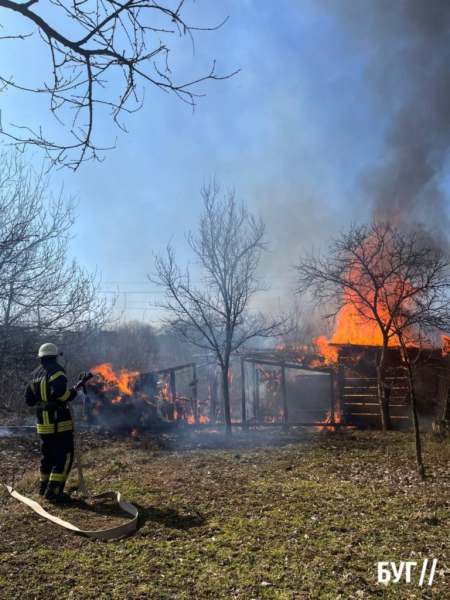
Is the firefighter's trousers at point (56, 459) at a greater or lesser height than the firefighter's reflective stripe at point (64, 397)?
lesser

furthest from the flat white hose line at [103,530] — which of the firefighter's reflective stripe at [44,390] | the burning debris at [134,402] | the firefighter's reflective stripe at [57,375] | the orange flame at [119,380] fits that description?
the orange flame at [119,380]

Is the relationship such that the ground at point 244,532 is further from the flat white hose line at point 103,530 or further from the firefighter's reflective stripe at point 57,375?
the firefighter's reflective stripe at point 57,375

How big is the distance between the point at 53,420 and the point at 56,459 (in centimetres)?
50

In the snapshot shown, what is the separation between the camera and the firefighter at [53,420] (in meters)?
5.68

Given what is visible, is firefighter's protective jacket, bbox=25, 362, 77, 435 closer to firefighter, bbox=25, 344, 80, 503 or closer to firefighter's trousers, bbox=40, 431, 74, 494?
firefighter, bbox=25, 344, 80, 503

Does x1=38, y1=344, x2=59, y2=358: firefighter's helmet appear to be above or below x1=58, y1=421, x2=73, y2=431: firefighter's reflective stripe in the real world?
above

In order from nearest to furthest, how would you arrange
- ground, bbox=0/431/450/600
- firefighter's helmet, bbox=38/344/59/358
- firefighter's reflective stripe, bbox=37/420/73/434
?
ground, bbox=0/431/450/600 → firefighter's reflective stripe, bbox=37/420/73/434 → firefighter's helmet, bbox=38/344/59/358

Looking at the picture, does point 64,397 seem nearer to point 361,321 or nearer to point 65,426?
point 65,426

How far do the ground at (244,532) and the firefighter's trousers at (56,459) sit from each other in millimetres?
409

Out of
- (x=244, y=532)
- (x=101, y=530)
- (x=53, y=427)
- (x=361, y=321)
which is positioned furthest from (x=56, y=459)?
(x=361, y=321)

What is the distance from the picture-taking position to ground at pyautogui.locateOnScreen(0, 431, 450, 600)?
10.9 feet

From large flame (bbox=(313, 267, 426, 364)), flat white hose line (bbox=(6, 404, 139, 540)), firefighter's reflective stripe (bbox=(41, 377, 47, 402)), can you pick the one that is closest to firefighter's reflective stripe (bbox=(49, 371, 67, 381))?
firefighter's reflective stripe (bbox=(41, 377, 47, 402))

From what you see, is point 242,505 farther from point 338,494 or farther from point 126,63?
point 126,63

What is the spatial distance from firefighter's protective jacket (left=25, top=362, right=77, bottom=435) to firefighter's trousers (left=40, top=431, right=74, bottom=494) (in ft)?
0.37
